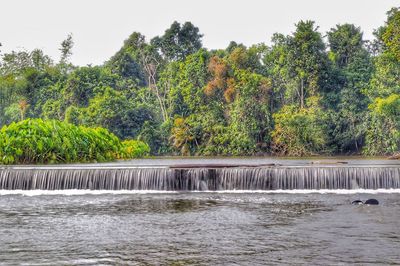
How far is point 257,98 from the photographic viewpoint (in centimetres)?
4897

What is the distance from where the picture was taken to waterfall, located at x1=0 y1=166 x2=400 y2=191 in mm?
20281

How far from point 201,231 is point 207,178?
902cm

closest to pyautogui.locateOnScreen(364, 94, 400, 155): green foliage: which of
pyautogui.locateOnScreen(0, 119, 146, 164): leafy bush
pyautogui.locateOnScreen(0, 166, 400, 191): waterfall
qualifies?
pyautogui.locateOnScreen(0, 119, 146, 164): leafy bush

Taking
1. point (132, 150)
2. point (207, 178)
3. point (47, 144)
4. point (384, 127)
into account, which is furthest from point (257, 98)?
point (207, 178)

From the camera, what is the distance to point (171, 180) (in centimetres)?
2073

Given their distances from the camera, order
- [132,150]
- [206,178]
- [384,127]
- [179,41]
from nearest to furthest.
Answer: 1. [206,178]
2. [132,150]
3. [384,127]
4. [179,41]

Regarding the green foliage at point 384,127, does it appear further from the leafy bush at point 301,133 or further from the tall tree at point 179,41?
the tall tree at point 179,41

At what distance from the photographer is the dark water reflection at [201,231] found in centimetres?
925

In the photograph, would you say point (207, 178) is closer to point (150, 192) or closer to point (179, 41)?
point (150, 192)

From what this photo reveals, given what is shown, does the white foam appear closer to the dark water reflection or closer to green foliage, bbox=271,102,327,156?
the dark water reflection

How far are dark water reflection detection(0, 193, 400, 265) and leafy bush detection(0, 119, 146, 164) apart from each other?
1140cm

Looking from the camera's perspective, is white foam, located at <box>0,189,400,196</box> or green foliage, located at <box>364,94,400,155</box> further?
green foliage, located at <box>364,94,400,155</box>

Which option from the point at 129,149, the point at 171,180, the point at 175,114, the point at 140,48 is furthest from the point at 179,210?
the point at 140,48

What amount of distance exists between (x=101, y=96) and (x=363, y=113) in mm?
23151
